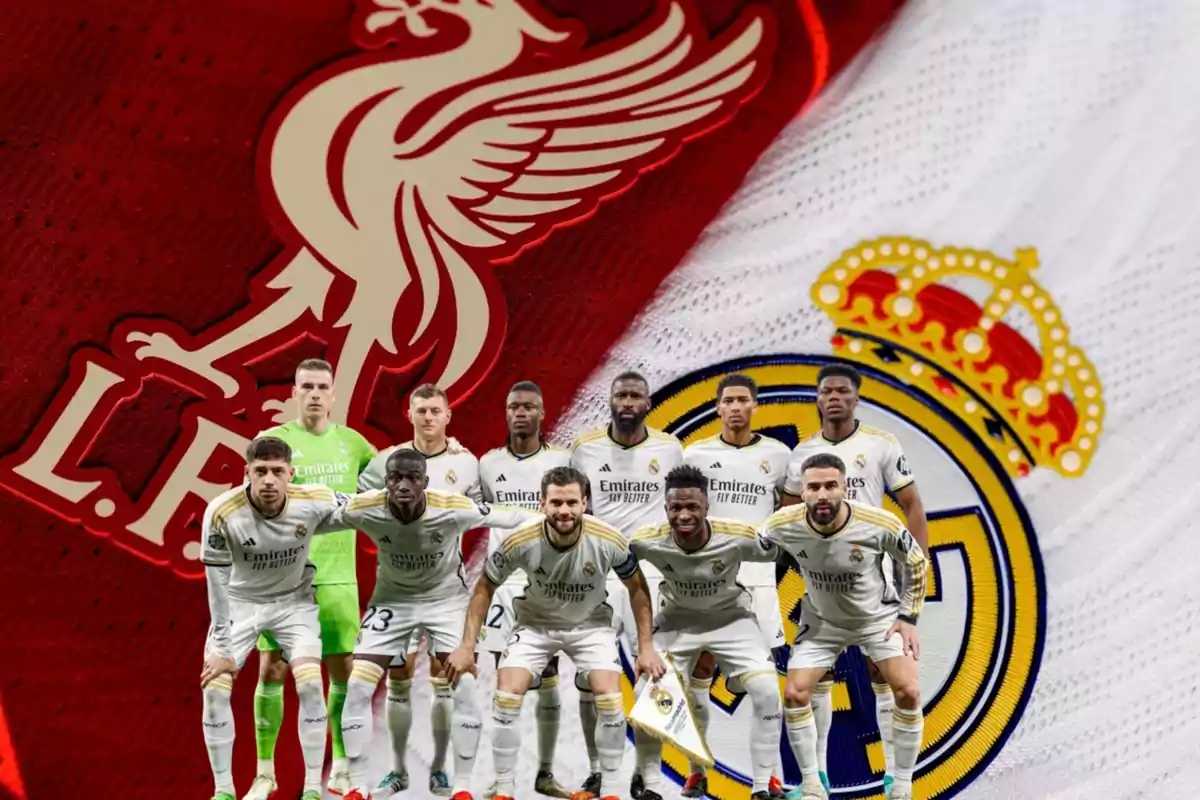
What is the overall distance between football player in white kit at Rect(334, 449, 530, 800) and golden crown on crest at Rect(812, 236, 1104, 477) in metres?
2.04

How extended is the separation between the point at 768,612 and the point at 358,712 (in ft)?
5.42

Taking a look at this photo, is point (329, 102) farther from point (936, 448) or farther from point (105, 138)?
point (936, 448)

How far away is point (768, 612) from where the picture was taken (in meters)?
4.83

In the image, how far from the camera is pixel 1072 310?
5426 mm

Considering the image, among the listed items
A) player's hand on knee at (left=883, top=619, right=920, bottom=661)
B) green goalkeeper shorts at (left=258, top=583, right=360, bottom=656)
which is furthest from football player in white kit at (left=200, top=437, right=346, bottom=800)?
player's hand on knee at (left=883, top=619, right=920, bottom=661)

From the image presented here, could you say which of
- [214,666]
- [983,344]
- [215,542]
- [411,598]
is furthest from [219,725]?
[983,344]

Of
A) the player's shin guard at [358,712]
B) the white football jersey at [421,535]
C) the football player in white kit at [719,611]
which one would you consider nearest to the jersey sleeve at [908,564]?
the football player in white kit at [719,611]

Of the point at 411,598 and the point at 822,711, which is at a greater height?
the point at 411,598

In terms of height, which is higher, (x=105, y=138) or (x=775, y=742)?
(x=105, y=138)

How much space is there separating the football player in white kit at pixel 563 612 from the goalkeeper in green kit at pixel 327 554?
78cm

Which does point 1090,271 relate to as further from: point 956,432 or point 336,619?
point 336,619

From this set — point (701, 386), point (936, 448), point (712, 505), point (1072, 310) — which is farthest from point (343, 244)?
point (1072, 310)

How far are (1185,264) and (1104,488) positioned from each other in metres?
1.08

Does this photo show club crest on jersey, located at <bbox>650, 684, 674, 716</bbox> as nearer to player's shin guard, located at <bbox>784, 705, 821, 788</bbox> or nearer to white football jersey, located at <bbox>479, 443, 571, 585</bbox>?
player's shin guard, located at <bbox>784, 705, 821, 788</bbox>
